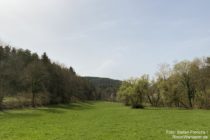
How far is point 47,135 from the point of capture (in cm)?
1959

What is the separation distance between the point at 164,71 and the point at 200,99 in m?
15.7

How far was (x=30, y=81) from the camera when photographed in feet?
204

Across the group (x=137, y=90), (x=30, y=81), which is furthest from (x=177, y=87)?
(x=30, y=81)

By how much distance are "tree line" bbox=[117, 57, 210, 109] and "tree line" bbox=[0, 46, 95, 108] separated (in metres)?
19.9

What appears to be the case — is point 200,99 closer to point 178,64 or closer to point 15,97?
point 178,64

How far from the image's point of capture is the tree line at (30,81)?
56.7 m

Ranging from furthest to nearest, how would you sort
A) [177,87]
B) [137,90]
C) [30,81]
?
1. [137,90]
2. [177,87]
3. [30,81]

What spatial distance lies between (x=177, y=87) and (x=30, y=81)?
3741 cm

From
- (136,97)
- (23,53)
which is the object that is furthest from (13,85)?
(136,97)

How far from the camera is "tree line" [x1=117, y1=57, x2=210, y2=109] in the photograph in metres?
69.8

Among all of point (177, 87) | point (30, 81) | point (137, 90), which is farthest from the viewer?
point (137, 90)

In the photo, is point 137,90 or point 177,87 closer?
point 177,87

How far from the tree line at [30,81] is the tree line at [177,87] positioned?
65.2 feet

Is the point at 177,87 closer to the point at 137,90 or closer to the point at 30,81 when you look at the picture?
the point at 137,90
